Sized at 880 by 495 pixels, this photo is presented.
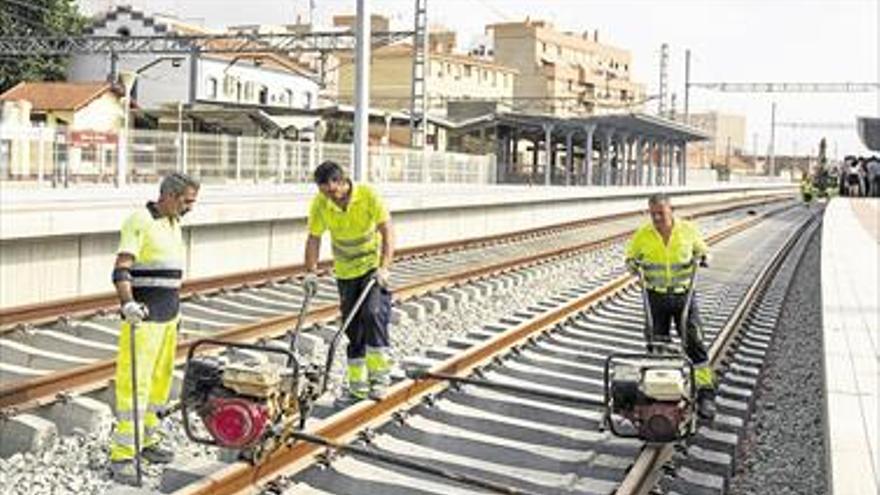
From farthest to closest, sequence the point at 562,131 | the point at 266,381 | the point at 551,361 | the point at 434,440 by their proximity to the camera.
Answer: the point at 562,131 < the point at 551,361 < the point at 434,440 < the point at 266,381

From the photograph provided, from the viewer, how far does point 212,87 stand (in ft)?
221

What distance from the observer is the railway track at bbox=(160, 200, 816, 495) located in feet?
21.6

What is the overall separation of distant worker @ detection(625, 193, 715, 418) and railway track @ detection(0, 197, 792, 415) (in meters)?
3.90

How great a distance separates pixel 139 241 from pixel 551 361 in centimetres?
485

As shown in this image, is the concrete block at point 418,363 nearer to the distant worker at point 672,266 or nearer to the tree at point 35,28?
the distant worker at point 672,266

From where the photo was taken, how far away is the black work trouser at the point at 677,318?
28.0 ft

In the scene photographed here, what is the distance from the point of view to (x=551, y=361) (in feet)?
34.5

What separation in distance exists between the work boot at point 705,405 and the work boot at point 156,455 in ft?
12.5

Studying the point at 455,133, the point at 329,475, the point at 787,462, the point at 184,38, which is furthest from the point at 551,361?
the point at 455,133

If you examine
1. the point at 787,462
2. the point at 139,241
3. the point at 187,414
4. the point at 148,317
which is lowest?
the point at 787,462

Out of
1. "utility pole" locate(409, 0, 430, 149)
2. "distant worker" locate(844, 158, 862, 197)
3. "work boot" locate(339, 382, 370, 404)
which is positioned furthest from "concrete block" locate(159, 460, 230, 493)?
"distant worker" locate(844, 158, 862, 197)

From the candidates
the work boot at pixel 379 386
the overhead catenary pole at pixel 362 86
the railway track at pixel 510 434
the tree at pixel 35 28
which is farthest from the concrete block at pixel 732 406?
the tree at pixel 35 28

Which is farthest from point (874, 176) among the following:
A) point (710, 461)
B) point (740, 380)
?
point (710, 461)

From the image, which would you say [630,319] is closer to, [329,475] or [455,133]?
[329,475]
